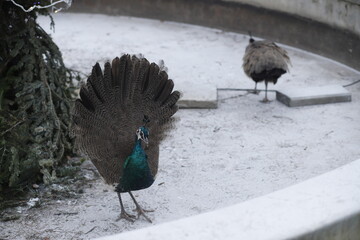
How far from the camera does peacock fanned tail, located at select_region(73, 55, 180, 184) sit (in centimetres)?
446

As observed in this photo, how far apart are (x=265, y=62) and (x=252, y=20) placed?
2.36 m

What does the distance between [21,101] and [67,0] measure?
92 cm

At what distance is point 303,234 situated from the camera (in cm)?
219

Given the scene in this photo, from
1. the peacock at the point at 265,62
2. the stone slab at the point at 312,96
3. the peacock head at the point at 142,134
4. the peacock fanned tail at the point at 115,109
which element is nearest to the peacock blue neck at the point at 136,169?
the peacock head at the point at 142,134

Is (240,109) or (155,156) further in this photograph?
(240,109)

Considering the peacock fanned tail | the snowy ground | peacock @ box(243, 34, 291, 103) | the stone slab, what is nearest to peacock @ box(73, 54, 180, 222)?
the peacock fanned tail

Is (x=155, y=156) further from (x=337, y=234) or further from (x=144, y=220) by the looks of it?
(x=337, y=234)

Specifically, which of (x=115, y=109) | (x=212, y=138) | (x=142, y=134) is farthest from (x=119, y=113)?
(x=212, y=138)

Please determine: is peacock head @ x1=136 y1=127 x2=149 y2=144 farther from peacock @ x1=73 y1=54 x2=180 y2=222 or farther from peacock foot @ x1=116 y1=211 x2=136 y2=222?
peacock foot @ x1=116 y1=211 x2=136 y2=222

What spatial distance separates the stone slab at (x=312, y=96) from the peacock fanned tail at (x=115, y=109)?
2.22 metres

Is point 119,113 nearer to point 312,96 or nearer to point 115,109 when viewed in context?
point 115,109

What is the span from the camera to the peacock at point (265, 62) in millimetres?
6316

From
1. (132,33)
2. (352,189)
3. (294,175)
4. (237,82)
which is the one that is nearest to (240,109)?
(237,82)

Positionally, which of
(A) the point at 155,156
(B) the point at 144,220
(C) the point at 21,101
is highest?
(C) the point at 21,101
